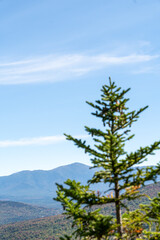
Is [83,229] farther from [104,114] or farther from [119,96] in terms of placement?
[119,96]

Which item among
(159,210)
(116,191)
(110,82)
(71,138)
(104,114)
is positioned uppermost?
(110,82)

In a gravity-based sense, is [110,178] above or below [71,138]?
below

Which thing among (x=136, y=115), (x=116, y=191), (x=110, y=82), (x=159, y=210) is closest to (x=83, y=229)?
(x=116, y=191)

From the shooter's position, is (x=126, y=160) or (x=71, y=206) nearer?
(x=126, y=160)

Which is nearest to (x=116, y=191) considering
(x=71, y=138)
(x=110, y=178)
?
(x=110, y=178)

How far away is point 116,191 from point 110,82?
16.7ft

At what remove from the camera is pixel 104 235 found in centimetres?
1353

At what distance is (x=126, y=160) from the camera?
13.2 m

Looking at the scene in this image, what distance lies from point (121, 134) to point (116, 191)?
105 inches

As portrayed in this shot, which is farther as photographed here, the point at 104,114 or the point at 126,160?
the point at 104,114

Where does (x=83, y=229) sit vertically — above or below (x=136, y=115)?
below

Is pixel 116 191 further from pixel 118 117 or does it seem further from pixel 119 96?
pixel 119 96

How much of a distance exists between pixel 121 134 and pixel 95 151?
1.60 metres

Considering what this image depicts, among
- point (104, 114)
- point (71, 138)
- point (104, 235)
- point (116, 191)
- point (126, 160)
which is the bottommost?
point (104, 235)
